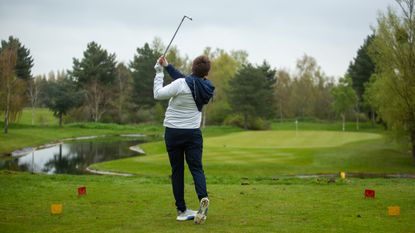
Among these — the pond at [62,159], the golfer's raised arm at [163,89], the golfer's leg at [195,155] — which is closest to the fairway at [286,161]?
the pond at [62,159]

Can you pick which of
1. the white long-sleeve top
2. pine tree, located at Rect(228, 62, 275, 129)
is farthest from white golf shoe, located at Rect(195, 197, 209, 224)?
pine tree, located at Rect(228, 62, 275, 129)

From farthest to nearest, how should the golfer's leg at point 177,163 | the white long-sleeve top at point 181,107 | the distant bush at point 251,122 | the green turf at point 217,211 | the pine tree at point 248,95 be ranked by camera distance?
the distant bush at point 251,122 < the pine tree at point 248,95 < the golfer's leg at point 177,163 < the white long-sleeve top at point 181,107 < the green turf at point 217,211

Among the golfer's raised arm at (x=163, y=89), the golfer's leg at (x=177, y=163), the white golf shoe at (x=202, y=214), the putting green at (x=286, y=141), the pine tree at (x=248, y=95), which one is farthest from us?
the pine tree at (x=248, y=95)

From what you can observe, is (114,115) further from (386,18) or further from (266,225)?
(266,225)

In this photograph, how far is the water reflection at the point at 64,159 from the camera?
3083cm

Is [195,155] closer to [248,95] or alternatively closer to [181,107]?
[181,107]

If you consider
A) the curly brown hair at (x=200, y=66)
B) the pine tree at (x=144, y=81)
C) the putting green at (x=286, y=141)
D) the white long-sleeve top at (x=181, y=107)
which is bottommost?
the putting green at (x=286, y=141)

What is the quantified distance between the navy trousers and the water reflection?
23421mm

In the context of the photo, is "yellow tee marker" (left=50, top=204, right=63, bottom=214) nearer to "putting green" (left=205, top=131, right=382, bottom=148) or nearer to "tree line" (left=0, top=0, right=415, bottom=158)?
"putting green" (left=205, top=131, right=382, bottom=148)

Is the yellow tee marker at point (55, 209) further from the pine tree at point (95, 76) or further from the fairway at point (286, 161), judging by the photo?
the pine tree at point (95, 76)

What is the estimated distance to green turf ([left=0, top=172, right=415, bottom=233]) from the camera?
635cm

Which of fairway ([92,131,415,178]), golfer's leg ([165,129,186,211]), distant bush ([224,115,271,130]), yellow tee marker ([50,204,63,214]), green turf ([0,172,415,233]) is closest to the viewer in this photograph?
green turf ([0,172,415,233])

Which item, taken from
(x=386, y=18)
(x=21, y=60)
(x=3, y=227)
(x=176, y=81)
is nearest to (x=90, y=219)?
(x=3, y=227)

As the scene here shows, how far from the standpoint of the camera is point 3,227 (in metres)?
6.28
